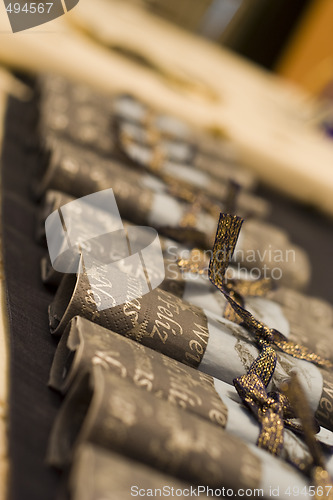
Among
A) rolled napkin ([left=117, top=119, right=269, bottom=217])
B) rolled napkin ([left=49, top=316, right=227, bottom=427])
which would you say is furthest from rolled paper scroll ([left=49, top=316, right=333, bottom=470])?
rolled napkin ([left=117, top=119, right=269, bottom=217])

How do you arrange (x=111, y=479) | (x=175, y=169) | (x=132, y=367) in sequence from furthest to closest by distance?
1. (x=175, y=169)
2. (x=132, y=367)
3. (x=111, y=479)

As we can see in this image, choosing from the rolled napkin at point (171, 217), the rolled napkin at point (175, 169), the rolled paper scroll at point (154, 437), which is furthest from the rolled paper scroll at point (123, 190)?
the rolled paper scroll at point (154, 437)

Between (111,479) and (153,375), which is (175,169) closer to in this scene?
(153,375)

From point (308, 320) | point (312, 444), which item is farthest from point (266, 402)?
point (308, 320)

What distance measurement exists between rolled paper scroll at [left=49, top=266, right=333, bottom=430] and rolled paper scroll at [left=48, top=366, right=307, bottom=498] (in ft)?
0.37

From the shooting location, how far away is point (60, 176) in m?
0.81

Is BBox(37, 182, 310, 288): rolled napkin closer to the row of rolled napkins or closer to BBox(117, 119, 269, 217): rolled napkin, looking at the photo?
the row of rolled napkins

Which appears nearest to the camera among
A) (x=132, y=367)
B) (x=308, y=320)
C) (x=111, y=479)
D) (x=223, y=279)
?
(x=111, y=479)

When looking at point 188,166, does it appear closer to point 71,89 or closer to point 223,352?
point 71,89

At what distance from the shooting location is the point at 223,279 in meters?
0.61

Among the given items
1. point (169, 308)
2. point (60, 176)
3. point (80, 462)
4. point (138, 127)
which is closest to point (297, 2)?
point (138, 127)

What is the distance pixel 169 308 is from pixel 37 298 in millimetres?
181

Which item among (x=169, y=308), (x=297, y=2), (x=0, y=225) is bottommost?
(x=0, y=225)

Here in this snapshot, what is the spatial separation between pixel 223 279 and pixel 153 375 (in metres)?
0.19
